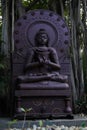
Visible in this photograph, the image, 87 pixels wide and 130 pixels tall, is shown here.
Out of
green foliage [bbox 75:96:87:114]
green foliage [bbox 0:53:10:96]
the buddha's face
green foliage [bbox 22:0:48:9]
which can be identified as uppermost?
green foliage [bbox 22:0:48:9]

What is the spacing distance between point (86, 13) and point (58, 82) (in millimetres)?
1999

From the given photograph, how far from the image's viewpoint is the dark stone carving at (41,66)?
4660 mm

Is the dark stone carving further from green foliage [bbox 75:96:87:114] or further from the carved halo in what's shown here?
green foliage [bbox 75:96:87:114]

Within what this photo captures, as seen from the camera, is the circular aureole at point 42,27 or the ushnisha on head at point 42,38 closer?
the ushnisha on head at point 42,38

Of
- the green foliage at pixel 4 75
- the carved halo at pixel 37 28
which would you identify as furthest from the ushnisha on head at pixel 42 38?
the green foliage at pixel 4 75

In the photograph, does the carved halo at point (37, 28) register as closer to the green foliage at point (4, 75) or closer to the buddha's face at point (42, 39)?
the buddha's face at point (42, 39)

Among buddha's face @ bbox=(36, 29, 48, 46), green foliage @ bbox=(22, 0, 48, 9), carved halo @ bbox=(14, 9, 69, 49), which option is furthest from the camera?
green foliage @ bbox=(22, 0, 48, 9)

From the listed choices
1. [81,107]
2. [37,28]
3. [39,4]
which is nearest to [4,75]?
[37,28]

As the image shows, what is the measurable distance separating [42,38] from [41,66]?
41cm

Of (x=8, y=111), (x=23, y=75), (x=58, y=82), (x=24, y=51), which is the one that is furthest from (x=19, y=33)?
(x=8, y=111)

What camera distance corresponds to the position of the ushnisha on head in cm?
500

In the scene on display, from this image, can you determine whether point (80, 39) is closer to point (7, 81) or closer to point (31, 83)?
point (7, 81)

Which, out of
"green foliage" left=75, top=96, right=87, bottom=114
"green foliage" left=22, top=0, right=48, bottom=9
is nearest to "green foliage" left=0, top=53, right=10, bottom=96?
"green foliage" left=75, top=96, right=87, bottom=114

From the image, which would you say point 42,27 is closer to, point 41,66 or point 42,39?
point 42,39
